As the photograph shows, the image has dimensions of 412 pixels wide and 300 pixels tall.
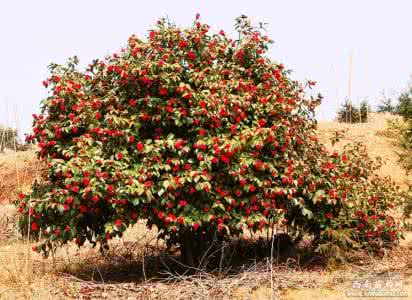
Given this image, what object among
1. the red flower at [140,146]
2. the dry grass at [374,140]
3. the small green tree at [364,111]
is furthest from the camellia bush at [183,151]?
the small green tree at [364,111]

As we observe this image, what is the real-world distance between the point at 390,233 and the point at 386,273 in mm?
1244

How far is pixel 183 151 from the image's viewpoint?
6863mm

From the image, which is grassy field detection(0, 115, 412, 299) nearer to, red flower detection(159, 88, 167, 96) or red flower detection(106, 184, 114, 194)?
red flower detection(106, 184, 114, 194)

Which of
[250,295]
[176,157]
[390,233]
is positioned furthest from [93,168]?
[390,233]

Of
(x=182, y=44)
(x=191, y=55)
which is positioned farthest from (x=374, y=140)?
(x=182, y=44)

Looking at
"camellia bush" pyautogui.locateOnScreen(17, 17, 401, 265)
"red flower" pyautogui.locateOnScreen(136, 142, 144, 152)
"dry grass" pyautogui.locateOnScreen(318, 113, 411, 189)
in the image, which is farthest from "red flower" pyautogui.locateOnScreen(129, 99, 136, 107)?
"dry grass" pyautogui.locateOnScreen(318, 113, 411, 189)

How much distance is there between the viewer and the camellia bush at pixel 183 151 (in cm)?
678

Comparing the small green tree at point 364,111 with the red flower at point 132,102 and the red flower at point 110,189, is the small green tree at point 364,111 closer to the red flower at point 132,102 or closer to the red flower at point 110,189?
the red flower at point 132,102

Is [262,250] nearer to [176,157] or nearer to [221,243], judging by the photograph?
[221,243]

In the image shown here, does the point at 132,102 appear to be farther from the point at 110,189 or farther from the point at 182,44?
the point at 110,189

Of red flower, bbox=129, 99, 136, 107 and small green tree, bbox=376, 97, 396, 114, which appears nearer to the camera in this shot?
red flower, bbox=129, 99, 136, 107

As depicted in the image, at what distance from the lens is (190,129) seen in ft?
23.5

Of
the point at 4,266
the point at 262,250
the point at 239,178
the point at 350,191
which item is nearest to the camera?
the point at 239,178

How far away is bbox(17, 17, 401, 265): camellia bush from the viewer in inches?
267
